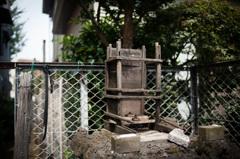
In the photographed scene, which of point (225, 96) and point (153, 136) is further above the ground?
point (225, 96)

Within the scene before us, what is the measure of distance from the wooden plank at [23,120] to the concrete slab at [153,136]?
145 centimetres

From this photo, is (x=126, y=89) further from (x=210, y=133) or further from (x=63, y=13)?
(x=63, y=13)

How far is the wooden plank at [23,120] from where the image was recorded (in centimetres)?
245

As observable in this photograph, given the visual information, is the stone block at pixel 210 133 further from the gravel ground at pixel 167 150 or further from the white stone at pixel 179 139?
the white stone at pixel 179 139

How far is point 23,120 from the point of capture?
8.16 feet

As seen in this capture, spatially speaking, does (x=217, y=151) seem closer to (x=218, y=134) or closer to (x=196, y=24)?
(x=218, y=134)

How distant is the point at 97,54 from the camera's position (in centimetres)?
421

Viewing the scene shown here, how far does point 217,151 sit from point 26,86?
2.43 m

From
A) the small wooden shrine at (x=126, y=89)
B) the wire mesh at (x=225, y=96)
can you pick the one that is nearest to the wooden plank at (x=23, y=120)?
the small wooden shrine at (x=126, y=89)

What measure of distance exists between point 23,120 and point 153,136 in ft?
5.45

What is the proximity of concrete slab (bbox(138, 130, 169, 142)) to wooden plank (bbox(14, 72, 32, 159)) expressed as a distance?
4.77 feet

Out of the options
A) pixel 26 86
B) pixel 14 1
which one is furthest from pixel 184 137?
pixel 14 1

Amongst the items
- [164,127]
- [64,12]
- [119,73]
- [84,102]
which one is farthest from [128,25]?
[64,12]

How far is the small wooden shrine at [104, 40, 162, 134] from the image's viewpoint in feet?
8.71
